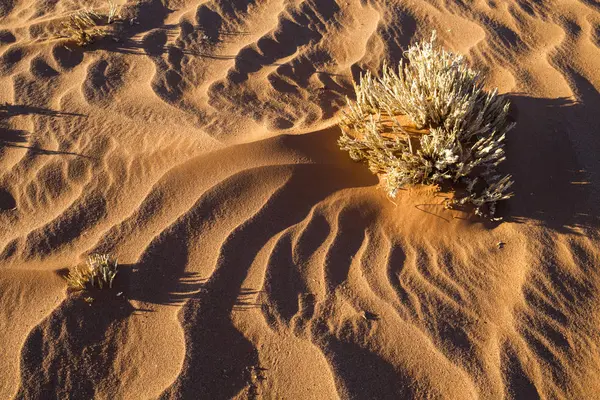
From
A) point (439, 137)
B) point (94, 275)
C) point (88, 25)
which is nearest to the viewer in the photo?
point (94, 275)

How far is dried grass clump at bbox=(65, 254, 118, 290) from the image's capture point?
8.54ft

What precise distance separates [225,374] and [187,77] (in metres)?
2.41

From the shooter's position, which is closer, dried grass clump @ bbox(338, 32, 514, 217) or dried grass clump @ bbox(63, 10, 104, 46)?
dried grass clump @ bbox(338, 32, 514, 217)

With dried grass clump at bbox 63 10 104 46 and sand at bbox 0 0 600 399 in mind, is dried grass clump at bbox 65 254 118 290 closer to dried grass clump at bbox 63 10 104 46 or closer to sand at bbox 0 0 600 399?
sand at bbox 0 0 600 399

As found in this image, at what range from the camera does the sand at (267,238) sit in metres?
2.43

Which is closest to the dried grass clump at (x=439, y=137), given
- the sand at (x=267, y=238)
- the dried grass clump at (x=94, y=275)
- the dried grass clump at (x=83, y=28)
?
the sand at (x=267, y=238)

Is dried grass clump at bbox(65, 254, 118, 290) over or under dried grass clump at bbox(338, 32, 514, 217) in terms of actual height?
under

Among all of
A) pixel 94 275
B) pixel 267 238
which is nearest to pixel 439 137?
pixel 267 238

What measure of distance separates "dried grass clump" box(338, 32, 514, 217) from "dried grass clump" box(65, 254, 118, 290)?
5.36 ft

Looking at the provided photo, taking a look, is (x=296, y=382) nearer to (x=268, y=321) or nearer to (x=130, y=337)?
(x=268, y=321)

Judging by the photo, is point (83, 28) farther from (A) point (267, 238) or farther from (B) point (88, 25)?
(A) point (267, 238)

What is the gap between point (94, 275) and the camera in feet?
8.56

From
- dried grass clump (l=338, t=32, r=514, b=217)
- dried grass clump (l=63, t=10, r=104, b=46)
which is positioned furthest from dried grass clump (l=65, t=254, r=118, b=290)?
dried grass clump (l=63, t=10, r=104, b=46)

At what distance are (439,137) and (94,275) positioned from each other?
2090 mm
